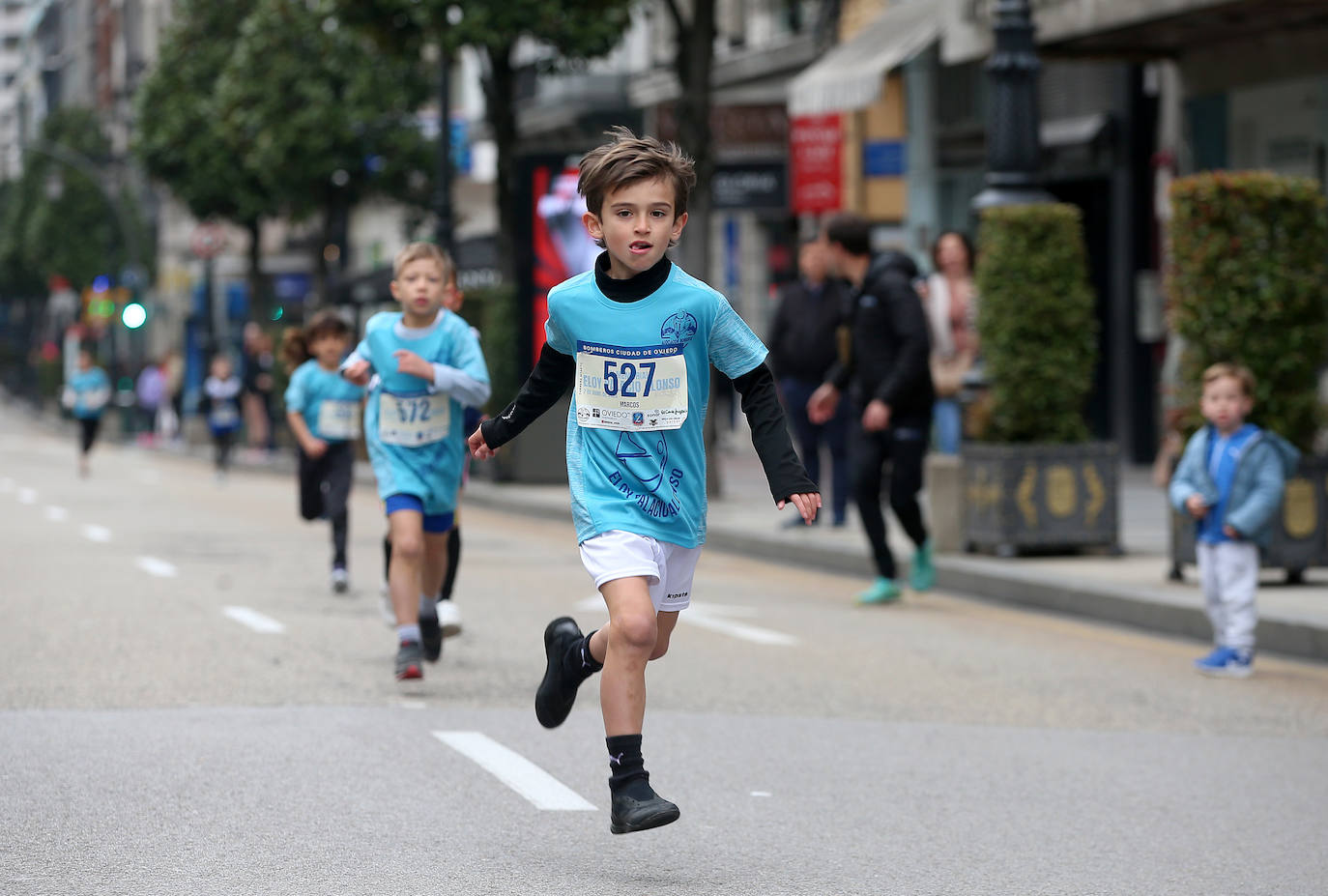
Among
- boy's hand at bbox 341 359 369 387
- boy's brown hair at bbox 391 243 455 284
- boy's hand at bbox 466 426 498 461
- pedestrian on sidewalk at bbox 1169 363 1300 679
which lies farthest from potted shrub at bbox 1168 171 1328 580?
boy's hand at bbox 466 426 498 461

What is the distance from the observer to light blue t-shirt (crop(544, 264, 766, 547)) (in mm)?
5699

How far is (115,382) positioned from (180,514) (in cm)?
3858

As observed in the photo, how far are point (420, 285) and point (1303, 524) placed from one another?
210 inches

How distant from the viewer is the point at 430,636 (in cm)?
909

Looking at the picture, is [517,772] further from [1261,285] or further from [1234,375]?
[1261,285]

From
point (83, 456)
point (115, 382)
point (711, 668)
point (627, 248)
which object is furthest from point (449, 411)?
point (115, 382)

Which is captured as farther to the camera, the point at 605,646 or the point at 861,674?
the point at 861,674

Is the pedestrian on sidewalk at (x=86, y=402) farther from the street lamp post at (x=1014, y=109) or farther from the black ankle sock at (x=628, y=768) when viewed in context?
the black ankle sock at (x=628, y=768)

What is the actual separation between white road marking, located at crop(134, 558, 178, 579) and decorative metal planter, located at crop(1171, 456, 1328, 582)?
6281mm

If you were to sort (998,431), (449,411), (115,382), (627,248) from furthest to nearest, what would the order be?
(115,382)
(998,431)
(449,411)
(627,248)

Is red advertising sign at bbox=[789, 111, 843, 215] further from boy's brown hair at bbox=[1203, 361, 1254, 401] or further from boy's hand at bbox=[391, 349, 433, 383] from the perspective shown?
boy's hand at bbox=[391, 349, 433, 383]

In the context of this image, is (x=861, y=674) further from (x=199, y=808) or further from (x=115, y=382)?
(x=115, y=382)

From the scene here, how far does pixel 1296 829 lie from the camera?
6473 mm

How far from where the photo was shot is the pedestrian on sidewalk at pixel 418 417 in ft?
28.5
